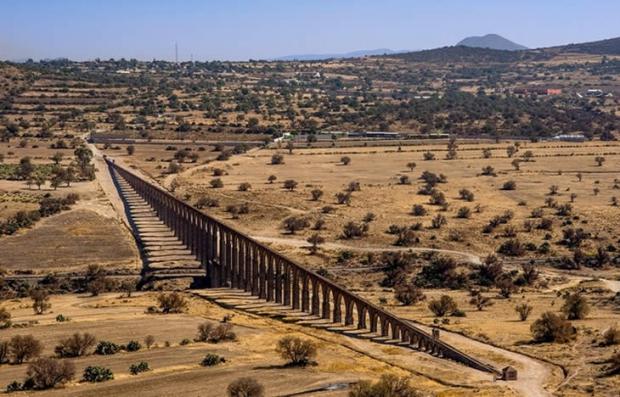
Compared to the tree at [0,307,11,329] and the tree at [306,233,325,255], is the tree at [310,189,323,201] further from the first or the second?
the tree at [0,307,11,329]

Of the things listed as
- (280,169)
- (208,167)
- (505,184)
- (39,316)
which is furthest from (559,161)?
(39,316)

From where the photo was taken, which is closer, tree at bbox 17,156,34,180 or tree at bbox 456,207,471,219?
tree at bbox 456,207,471,219

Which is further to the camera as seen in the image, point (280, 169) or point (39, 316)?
point (280, 169)

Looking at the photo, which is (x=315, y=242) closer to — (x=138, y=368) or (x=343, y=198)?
(x=343, y=198)

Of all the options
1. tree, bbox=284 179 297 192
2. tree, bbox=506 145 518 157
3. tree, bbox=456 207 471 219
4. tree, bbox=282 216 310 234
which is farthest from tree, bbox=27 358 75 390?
tree, bbox=506 145 518 157

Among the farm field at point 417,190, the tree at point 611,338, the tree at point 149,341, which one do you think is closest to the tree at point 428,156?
the farm field at point 417,190

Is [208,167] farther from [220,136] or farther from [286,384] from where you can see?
[286,384]
